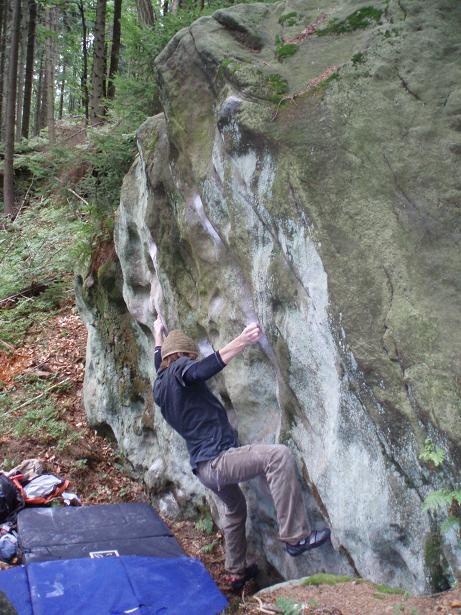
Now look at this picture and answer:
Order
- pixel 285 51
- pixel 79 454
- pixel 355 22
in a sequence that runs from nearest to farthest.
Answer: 1. pixel 355 22
2. pixel 285 51
3. pixel 79 454

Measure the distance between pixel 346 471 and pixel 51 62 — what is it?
22715 mm

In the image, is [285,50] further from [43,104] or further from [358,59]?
[43,104]

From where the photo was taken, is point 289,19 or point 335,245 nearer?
point 335,245

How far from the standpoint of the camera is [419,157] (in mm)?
4762

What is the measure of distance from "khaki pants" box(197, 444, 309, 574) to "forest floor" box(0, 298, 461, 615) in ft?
1.45

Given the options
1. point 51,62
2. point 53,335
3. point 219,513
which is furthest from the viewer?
point 51,62

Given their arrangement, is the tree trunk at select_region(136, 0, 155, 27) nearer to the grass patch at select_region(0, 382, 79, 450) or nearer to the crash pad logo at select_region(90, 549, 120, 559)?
the grass patch at select_region(0, 382, 79, 450)

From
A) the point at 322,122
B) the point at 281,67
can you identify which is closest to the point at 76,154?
the point at 281,67

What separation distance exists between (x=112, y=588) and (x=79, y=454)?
3.94 m

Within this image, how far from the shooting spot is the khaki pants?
5.12m

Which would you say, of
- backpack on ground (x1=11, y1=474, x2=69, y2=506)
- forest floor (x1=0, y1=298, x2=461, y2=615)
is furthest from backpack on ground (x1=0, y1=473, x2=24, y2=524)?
forest floor (x1=0, y1=298, x2=461, y2=615)

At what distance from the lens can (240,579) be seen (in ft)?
19.7

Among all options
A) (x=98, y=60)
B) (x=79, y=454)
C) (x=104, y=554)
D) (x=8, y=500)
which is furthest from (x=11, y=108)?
(x=104, y=554)

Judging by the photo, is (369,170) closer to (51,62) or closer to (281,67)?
(281,67)
